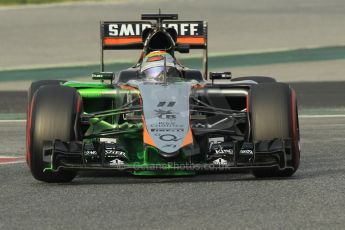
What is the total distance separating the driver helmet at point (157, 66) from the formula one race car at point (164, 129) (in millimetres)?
187

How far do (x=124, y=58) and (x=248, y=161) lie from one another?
55.4 feet

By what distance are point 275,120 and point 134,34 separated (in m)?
3.95

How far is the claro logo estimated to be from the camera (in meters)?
14.4

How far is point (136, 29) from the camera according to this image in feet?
47.4

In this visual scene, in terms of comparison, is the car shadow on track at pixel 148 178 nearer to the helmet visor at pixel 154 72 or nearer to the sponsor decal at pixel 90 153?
the sponsor decal at pixel 90 153

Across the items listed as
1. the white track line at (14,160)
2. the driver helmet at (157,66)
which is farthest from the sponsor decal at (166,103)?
the white track line at (14,160)

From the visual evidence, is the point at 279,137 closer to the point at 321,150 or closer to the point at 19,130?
the point at 321,150

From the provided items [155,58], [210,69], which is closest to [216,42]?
[210,69]

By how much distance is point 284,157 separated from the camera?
1059cm

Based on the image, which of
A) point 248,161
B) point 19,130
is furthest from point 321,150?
point 19,130

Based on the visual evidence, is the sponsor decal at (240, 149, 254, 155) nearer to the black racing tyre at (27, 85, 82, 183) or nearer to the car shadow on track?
the car shadow on track

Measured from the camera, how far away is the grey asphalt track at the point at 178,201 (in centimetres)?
845

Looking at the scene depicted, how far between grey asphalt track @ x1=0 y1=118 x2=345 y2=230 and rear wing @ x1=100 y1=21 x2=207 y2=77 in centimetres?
296

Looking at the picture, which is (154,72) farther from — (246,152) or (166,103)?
(246,152)
